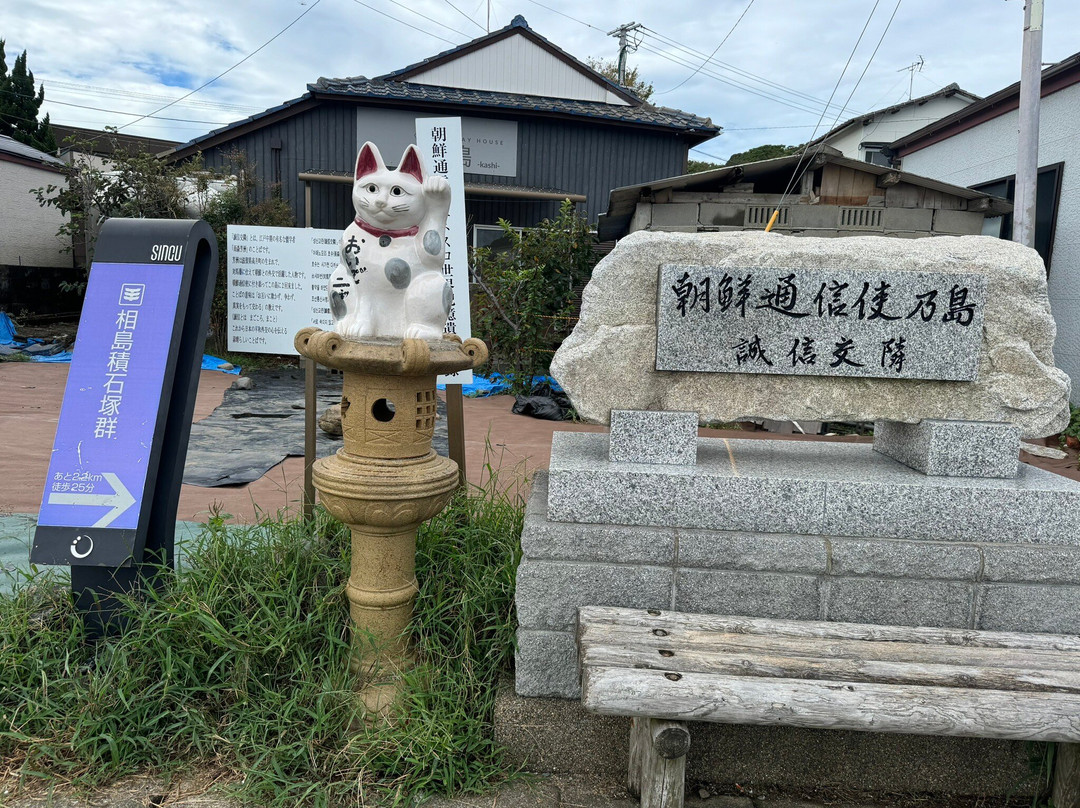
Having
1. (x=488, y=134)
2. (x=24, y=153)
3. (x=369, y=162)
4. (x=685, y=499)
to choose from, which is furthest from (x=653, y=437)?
→ (x=24, y=153)

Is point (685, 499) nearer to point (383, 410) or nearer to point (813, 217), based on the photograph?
point (383, 410)

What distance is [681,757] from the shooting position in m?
2.02

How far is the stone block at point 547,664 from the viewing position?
8.26 feet

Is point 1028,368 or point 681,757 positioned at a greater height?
point 1028,368

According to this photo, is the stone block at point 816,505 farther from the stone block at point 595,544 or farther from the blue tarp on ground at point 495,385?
the blue tarp on ground at point 495,385

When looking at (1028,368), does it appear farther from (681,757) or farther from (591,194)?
(591,194)

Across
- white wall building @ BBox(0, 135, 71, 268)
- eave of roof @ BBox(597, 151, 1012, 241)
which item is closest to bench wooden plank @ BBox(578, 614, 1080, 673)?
eave of roof @ BBox(597, 151, 1012, 241)

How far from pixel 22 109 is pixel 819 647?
23.6 meters

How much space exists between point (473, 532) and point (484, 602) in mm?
413

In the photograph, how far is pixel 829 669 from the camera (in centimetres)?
208

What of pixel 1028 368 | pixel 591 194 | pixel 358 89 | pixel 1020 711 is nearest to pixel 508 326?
pixel 591 194

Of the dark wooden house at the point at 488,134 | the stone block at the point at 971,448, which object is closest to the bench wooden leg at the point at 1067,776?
the stone block at the point at 971,448

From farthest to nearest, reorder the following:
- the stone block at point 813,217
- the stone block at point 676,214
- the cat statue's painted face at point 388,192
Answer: the stone block at point 676,214, the stone block at point 813,217, the cat statue's painted face at point 388,192

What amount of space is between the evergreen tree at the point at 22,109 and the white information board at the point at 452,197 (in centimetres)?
1926
